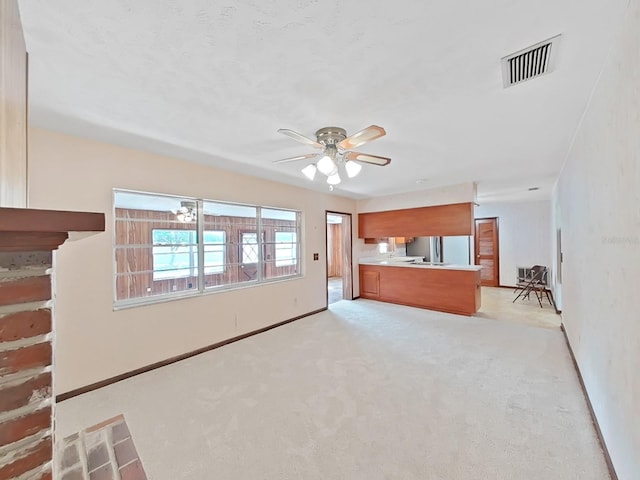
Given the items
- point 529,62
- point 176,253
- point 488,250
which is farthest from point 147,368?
point 488,250

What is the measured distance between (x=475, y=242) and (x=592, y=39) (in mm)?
6866

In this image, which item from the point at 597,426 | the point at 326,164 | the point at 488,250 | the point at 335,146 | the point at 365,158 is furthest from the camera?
the point at 488,250

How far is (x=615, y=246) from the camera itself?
1.51 metres

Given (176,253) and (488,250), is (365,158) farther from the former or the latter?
(488,250)

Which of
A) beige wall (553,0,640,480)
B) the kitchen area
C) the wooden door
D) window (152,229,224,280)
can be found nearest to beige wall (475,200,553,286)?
the wooden door

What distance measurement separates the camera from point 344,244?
6234 mm

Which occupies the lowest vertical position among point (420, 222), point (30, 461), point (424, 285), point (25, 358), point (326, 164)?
point (424, 285)

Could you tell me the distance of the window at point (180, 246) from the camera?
2.99 metres

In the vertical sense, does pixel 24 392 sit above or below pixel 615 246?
below

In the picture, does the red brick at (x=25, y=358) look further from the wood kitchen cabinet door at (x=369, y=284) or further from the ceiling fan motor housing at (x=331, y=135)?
the wood kitchen cabinet door at (x=369, y=284)

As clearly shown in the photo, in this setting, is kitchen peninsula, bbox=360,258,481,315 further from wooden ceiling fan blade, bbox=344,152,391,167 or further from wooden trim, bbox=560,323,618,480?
wooden ceiling fan blade, bbox=344,152,391,167

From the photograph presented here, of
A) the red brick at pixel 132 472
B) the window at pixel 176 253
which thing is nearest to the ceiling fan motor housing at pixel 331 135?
the window at pixel 176 253

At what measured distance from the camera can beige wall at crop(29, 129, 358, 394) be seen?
2400mm

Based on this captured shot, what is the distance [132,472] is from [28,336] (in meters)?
1.03
